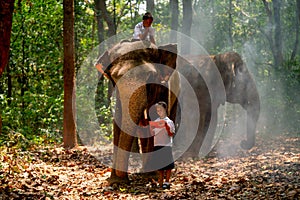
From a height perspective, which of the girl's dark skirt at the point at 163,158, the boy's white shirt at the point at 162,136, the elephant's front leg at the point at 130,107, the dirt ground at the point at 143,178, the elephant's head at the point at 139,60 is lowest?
the dirt ground at the point at 143,178

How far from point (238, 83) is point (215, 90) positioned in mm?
803

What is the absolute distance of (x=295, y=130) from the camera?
17.2 m

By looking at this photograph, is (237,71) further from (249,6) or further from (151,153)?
(249,6)

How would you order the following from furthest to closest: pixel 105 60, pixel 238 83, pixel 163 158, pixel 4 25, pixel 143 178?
pixel 238 83 → pixel 143 178 → pixel 105 60 → pixel 163 158 → pixel 4 25

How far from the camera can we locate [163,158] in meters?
7.39

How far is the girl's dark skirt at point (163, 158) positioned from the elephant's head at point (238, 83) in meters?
5.33

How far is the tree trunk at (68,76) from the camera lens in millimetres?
11289

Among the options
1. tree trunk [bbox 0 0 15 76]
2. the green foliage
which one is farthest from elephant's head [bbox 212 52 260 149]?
tree trunk [bbox 0 0 15 76]

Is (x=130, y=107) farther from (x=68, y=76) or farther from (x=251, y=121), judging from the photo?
(x=251, y=121)

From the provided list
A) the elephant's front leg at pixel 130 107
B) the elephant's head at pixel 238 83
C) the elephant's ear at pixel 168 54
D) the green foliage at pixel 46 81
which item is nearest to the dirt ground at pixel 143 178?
the elephant's front leg at pixel 130 107

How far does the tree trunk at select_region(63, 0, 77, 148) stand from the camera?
Answer: 37.0 feet

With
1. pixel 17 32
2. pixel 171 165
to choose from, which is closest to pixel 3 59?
pixel 171 165

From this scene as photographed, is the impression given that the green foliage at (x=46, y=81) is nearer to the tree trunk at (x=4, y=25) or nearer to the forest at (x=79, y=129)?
the forest at (x=79, y=129)

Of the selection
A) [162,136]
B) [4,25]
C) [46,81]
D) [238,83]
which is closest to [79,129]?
[46,81]
